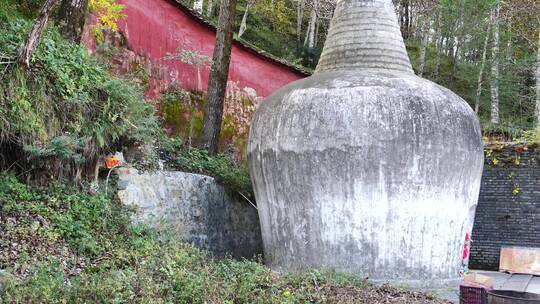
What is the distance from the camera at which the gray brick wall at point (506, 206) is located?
40.2ft

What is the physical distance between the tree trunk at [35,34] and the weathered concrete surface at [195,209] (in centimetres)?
260

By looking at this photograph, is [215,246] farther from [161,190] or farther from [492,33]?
[492,33]

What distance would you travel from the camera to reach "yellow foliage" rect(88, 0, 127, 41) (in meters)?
9.59

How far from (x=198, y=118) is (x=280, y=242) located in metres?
4.82

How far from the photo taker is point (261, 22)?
24.0m

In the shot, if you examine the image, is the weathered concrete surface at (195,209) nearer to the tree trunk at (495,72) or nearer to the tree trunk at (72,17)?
the tree trunk at (72,17)

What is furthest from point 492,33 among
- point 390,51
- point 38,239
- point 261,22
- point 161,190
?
point 38,239

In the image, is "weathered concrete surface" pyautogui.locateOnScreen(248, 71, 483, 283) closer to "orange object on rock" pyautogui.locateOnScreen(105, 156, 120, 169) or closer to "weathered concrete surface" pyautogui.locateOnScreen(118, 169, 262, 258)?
"weathered concrete surface" pyautogui.locateOnScreen(118, 169, 262, 258)

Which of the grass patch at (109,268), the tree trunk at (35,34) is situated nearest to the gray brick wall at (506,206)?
the grass patch at (109,268)

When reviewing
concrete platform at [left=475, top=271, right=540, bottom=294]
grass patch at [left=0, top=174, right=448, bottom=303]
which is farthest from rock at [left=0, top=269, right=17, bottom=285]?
concrete platform at [left=475, top=271, right=540, bottom=294]

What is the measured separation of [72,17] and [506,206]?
965 cm

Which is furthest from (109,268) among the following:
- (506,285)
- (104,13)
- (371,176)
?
(506,285)

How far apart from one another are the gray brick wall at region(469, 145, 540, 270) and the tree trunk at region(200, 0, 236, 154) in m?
6.16

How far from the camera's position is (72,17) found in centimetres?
888
